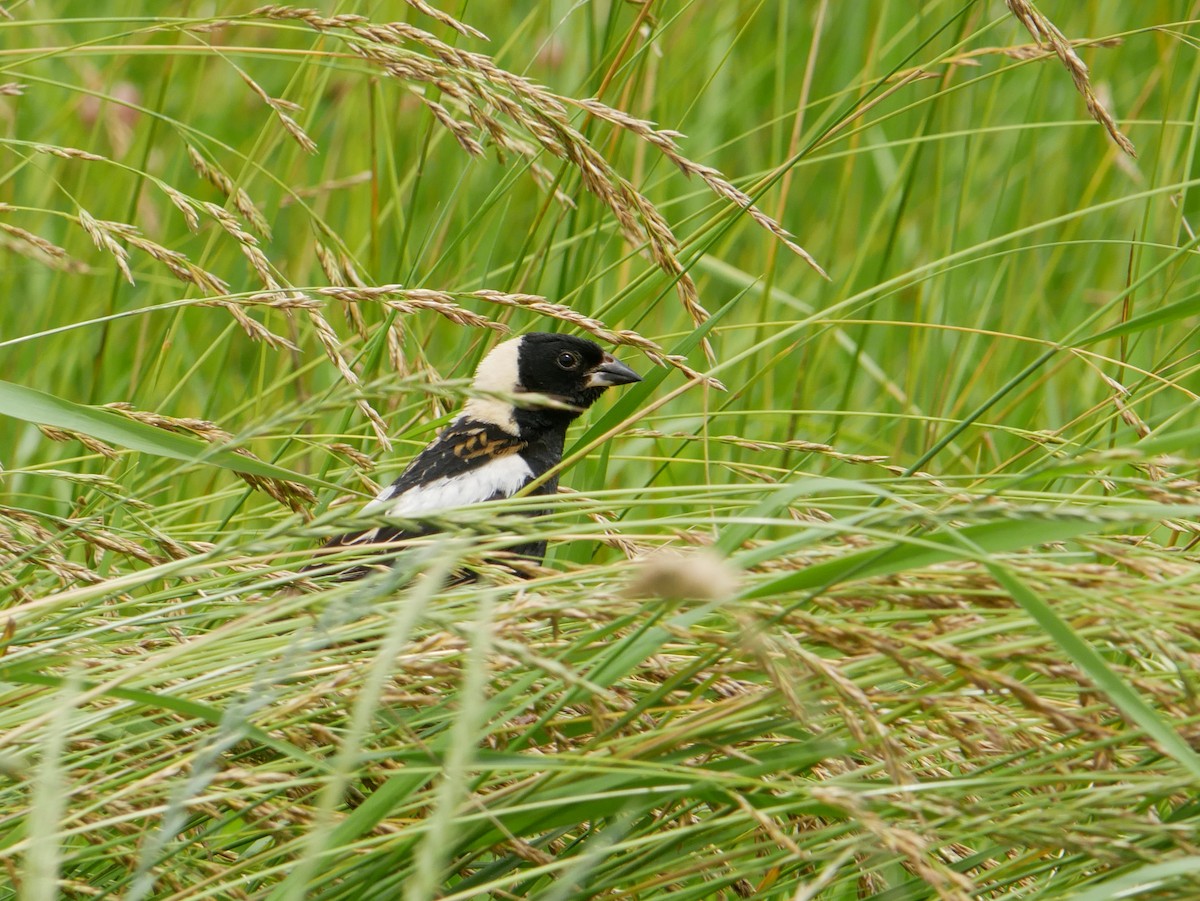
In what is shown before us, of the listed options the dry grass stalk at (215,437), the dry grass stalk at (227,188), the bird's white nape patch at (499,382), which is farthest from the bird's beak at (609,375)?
the dry grass stalk at (215,437)

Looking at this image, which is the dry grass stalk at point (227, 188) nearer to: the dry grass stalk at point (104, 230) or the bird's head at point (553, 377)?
the dry grass stalk at point (104, 230)

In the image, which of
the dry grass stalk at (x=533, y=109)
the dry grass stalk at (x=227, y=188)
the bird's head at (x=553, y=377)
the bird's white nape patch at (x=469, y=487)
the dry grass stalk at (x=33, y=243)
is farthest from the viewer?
the bird's head at (x=553, y=377)

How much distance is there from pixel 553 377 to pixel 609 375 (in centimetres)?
15

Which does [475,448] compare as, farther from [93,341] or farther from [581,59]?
[581,59]

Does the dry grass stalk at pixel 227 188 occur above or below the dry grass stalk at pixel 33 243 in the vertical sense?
above

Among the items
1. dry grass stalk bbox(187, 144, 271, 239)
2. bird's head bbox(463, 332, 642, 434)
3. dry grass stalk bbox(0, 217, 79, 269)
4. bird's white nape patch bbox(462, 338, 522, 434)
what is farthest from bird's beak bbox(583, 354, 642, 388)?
dry grass stalk bbox(0, 217, 79, 269)

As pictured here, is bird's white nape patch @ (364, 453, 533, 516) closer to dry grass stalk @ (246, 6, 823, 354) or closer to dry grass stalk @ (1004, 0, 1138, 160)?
dry grass stalk @ (246, 6, 823, 354)

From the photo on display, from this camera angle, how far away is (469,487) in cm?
279

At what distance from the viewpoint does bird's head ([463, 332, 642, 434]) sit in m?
3.08

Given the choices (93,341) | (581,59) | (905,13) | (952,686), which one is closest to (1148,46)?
(905,13)

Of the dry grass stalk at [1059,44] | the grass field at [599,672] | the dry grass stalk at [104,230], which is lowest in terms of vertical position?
the grass field at [599,672]

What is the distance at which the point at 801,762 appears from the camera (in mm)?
1354

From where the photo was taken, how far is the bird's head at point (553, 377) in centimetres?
308

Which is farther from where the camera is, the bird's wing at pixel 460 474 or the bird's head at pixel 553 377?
the bird's head at pixel 553 377
